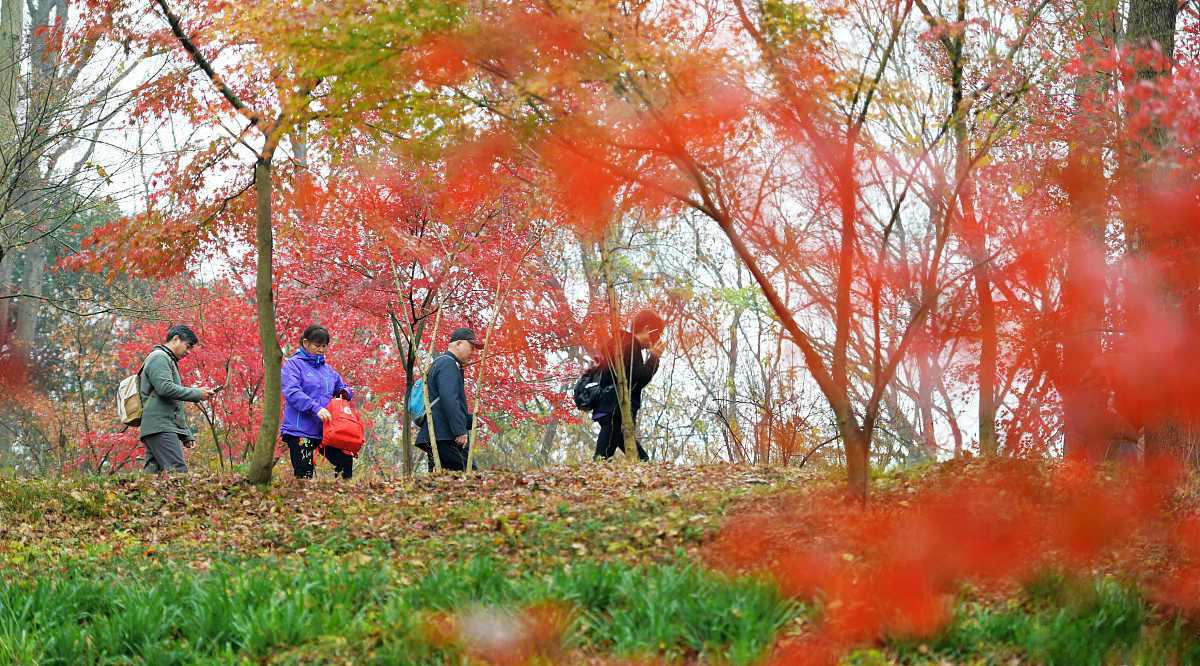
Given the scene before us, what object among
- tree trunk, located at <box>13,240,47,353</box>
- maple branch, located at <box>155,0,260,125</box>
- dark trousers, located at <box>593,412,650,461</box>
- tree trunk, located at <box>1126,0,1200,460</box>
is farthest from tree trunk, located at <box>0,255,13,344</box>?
tree trunk, located at <box>1126,0,1200,460</box>

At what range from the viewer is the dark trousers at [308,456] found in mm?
9320

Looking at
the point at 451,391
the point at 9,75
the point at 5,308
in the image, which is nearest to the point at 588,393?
the point at 451,391

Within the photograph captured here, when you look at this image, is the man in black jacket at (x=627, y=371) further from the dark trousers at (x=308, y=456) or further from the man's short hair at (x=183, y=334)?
the man's short hair at (x=183, y=334)

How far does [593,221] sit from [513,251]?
2663mm

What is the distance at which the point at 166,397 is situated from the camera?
8.88 meters

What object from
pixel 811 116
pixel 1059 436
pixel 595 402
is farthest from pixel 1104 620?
pixel 1059 436

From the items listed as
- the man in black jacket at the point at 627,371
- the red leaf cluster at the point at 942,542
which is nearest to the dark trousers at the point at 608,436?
the man in black jacket at the point at 627,371

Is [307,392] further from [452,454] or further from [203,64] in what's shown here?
[203,64]

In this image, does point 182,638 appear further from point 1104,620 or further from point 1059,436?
point 1059,436

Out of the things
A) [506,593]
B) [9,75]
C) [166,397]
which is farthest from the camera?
[9,75]

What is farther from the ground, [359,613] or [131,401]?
[131,401]

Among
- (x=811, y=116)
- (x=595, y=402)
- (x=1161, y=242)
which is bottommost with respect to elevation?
(x=595, y=402)

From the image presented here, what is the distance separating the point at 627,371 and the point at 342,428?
108 inches

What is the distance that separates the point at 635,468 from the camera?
940cm
